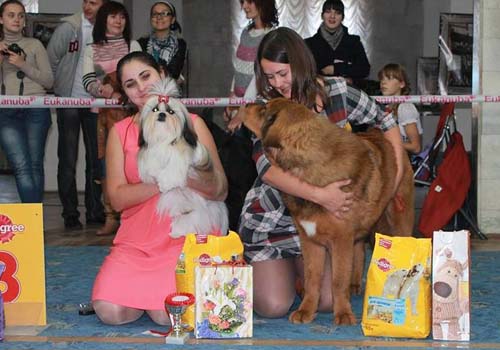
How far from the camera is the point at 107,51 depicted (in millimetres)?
5109

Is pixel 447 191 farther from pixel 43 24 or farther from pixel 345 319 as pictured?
pixel 43 24

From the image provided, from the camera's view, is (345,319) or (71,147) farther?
(71,147)

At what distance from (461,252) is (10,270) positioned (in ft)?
5.41

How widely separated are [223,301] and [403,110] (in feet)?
10.5

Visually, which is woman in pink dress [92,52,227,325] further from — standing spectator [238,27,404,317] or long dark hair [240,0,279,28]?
long dark hair [240,0,279,28]

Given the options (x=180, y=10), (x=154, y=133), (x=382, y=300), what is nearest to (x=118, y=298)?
(x=154, y=133)

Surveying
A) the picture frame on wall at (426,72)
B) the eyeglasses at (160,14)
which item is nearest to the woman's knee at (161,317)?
the eyeglasses at (160,14)

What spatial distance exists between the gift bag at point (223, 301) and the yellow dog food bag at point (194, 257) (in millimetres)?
92

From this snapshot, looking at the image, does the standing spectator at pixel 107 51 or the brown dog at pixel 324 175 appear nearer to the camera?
the brown dog at pixel 324 175

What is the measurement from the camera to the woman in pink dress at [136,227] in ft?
9.75

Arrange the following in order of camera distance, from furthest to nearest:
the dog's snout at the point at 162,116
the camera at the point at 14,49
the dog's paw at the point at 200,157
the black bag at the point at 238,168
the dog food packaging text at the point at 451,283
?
the camera at the point at 14,49
the black bag at the point at 238,168
the dog's paw at the point at 200,157
the dog's snout at the point at 162,116
the dog food packaging text at the point at 451,283

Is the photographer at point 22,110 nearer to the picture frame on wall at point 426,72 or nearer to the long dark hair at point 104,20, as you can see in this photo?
the long dark hair at point 104,20

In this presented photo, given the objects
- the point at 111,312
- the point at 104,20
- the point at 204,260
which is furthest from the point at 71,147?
the point at 204,260

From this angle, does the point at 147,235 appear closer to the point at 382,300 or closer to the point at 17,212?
the point at 17,212
